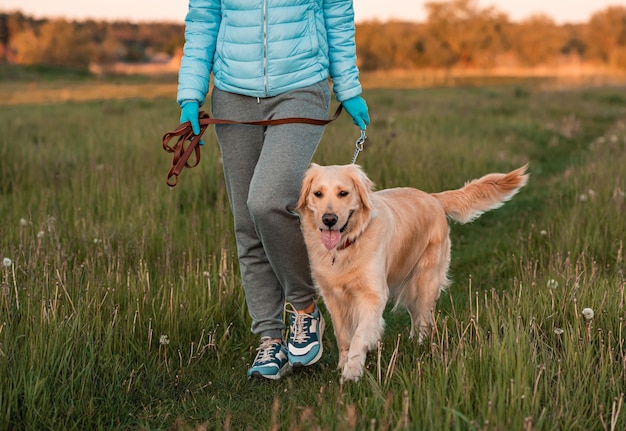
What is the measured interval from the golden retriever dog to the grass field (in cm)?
17

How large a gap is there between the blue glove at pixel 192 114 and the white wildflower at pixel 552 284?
207 cm

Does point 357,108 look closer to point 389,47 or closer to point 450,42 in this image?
point 389,47

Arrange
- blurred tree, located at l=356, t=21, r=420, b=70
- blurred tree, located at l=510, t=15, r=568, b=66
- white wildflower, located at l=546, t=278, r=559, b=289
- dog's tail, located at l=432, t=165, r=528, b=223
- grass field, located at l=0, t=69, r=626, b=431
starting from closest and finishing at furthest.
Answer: grass field, located at l=0, t=69, r=626, b=431, white wildflower, located at l=546, t=278, r=559, b=289, dog's tail, located at l=432, t=165, r=528, b=223, blurred tree, located at l=356, t=21, r=420, b=70, blurred tree, located at l=510, t=15, r=568, b=66

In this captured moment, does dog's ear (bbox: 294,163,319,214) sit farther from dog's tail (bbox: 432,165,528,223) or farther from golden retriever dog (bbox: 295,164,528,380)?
dog's tail (bbox: 432,165,528,223)

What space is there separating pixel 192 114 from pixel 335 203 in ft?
2.99

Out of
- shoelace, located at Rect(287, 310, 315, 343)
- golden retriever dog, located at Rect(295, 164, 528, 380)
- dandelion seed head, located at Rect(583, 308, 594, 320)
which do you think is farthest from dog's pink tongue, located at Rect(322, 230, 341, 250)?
dandelion seed head, located at Rect(583, 308, 594, 320)

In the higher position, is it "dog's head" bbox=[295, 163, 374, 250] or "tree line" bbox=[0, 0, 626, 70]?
"tree line" bbox=[0, 0, 626, 70]

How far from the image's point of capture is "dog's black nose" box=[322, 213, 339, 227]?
3326 millimetres

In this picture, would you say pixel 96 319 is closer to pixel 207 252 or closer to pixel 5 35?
pixel 207 252

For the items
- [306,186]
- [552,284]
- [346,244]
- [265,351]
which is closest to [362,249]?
[346,244]

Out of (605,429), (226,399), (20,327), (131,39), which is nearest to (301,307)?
(226,399)

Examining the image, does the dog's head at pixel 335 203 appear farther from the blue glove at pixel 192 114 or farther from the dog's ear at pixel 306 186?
the blue glove at pixel 192 114

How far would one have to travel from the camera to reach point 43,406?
2715 mm

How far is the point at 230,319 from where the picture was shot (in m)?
4.01
